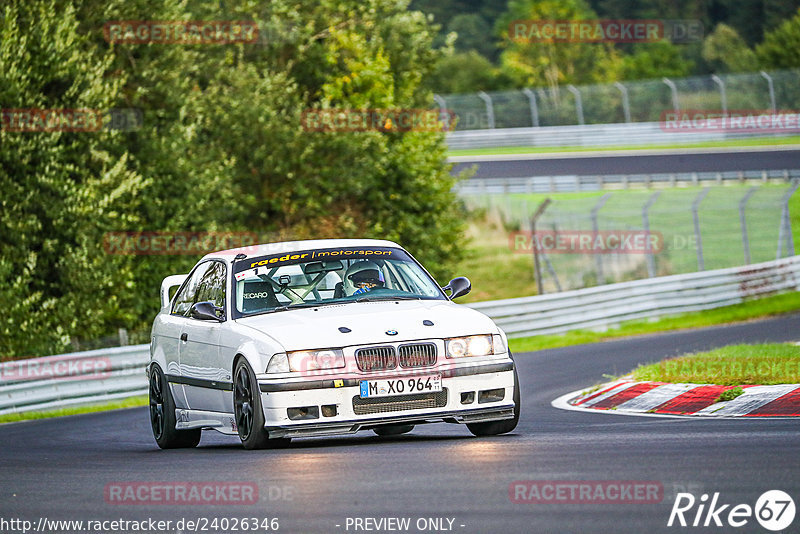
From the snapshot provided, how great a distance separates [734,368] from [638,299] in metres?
13.5

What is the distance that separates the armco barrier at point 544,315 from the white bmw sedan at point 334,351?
8779 mm

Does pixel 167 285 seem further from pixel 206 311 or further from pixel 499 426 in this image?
pixel 499 426

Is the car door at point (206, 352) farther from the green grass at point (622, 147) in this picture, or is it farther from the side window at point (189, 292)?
the green grass at point (622, 147)

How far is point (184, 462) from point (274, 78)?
27.5 metres

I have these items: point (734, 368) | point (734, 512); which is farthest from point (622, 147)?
point (734, 512)

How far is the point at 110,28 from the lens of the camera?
28859 mm

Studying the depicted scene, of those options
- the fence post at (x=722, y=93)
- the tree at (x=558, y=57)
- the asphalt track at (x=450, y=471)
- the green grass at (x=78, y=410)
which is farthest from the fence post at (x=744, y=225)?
the tree at (x=558, y=57)

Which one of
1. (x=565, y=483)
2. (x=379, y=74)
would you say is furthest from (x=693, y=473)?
(x=379, y=74)

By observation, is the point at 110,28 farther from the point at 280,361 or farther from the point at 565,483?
the point at 565,483

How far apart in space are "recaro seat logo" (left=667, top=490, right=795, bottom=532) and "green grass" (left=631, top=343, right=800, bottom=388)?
519 cm

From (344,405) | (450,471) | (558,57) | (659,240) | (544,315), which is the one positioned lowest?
(558,57)

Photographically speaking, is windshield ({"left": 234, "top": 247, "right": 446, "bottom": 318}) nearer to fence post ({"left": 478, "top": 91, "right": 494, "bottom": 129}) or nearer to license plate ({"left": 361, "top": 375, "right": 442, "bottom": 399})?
license plate ({"left": 361, "top": 375, "right": 442, "bottom": 399})

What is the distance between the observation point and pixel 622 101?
174 feet

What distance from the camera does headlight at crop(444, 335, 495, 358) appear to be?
9.31 meters
